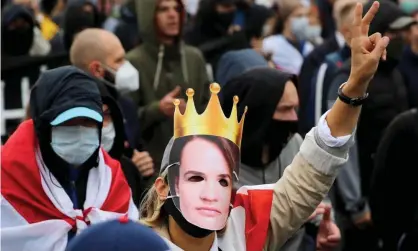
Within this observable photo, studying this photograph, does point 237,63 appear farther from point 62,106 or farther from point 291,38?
point 291,38

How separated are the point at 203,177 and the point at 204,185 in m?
0.03

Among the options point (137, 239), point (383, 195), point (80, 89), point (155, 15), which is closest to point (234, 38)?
point (155, 15)

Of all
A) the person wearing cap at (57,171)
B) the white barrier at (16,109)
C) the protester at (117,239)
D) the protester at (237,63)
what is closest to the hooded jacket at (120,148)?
the person wearing cap at (57,171)

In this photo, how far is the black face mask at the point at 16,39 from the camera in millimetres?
10430

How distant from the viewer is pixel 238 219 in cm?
475

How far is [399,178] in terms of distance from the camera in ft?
24.4

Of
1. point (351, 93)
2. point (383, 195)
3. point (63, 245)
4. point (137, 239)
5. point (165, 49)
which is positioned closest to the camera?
point (137, 239)

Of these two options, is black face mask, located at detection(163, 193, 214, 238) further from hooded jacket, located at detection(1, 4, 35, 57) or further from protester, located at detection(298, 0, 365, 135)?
hooded jacket, located at detection(1, 4, 35, 57)

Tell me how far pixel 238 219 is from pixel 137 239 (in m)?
1.47

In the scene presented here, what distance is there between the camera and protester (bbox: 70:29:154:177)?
291 inches

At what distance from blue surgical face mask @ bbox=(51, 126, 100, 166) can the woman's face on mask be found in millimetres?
1013

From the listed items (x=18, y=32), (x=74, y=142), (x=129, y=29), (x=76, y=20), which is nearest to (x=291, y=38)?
(x=129, y=29)

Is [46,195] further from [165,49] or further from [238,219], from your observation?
[165,49]

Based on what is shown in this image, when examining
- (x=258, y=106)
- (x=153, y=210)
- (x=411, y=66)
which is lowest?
(x=411, y=66)
